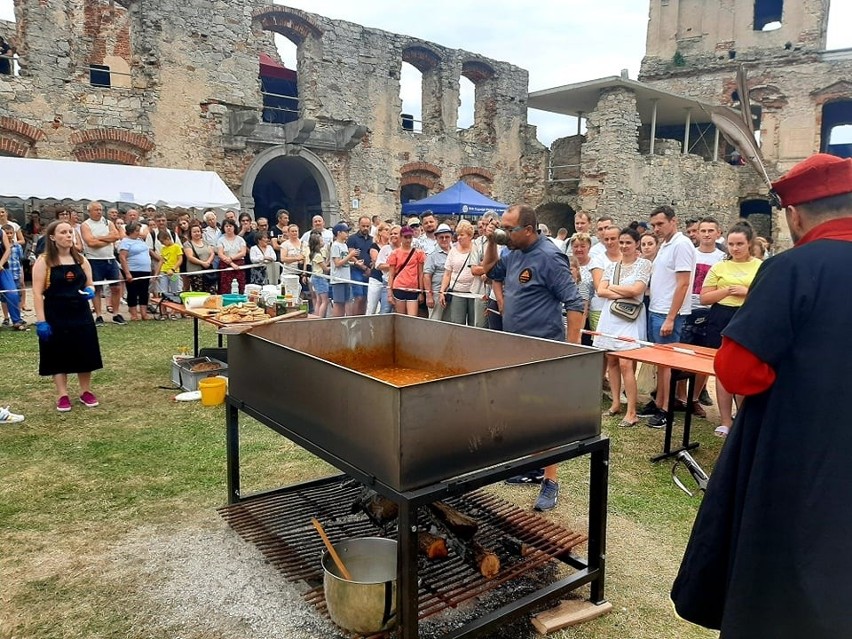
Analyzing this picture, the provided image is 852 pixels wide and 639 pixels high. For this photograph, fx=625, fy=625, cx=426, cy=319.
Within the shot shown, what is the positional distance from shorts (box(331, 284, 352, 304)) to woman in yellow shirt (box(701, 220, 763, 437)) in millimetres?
5707

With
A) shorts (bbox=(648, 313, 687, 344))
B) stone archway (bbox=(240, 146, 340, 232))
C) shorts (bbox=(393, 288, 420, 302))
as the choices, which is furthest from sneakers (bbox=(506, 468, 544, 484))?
stone archway (bbox=(240, 146, 340, 232))

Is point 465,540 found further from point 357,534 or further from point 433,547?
point 357,534

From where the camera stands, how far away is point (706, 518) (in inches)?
79.4

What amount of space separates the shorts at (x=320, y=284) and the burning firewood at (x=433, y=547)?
7.46 meters

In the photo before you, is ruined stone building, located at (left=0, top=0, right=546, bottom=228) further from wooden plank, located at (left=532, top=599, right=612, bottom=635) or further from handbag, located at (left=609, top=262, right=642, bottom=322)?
wooden plank, located at (left=532, top=599, right=612, bottom=635)

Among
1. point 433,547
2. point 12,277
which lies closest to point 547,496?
point 433,547

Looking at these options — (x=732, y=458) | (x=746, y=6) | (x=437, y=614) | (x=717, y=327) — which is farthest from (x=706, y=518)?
(x=746, y=6)

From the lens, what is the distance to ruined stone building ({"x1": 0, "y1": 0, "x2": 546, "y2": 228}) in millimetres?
13031

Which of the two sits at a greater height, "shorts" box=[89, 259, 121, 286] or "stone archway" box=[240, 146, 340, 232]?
"stone archway" box=[240, 146, 340, 232]

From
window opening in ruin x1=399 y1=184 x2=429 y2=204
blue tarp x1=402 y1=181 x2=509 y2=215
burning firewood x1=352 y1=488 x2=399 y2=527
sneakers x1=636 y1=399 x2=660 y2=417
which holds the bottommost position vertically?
sneakers x1=636 y1=399 x2=660 y2=417

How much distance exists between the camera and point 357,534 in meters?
3.48

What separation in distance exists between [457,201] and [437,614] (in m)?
13.2

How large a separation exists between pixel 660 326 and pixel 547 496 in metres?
2.56

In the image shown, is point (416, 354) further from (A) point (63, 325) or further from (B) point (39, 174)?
(B) point (39, 174)
